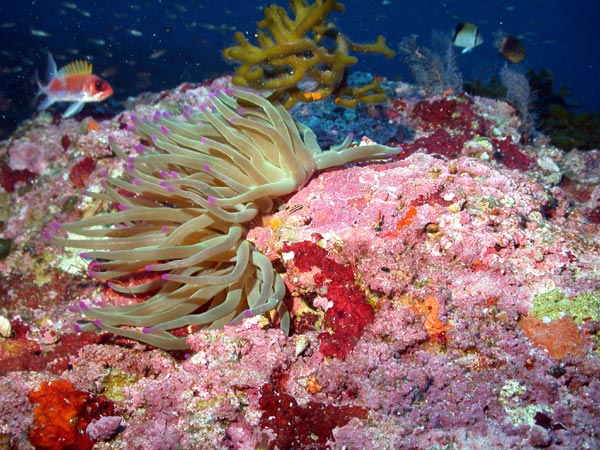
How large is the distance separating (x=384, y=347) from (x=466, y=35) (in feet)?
27.3

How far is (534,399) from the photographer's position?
7.52ft

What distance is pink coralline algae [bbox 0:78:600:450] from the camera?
2201mm

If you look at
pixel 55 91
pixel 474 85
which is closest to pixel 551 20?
pixel 474 85

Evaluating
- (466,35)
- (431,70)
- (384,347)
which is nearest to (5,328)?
(384,347)

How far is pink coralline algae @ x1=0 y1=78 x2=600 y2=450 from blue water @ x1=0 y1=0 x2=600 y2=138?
335cm

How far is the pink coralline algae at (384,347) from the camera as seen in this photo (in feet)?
7.22

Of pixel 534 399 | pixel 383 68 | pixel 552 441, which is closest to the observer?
pixel 552 441

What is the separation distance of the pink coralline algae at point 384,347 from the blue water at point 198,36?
11.0 ft

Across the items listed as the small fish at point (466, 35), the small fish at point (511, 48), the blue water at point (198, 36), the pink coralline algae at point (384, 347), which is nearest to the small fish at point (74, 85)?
the blue water at point (198, 36)

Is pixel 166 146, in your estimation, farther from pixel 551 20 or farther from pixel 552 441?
pixel 551 20

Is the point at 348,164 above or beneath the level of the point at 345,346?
above

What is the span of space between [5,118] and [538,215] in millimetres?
17826

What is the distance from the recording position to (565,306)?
2619 mm

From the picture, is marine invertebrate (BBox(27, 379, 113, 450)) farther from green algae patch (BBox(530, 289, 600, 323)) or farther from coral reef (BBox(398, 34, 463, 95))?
coral reef (BBox(398, 34, 463, 95))
